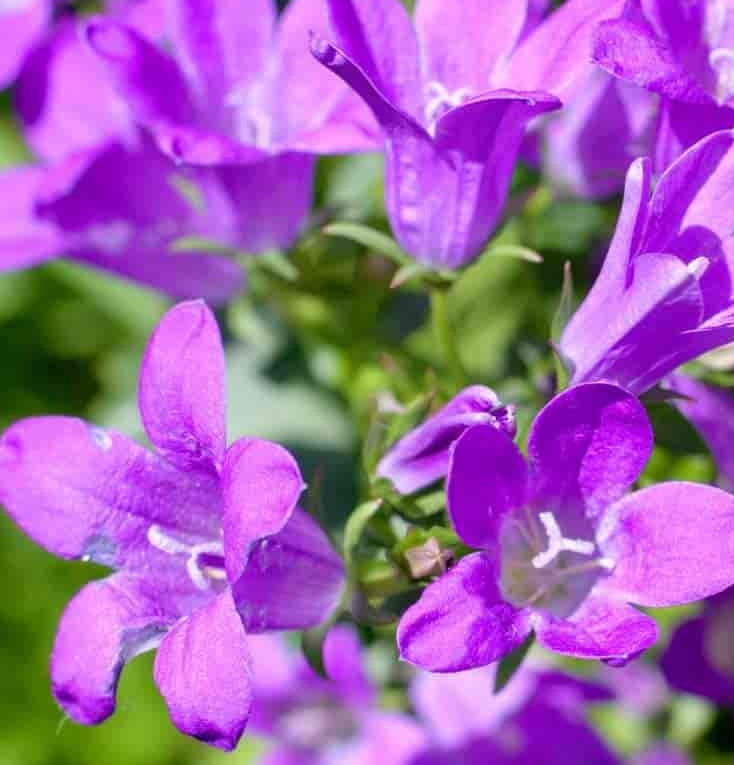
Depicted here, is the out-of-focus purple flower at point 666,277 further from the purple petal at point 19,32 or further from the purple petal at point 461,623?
the purple petal at point 19,32

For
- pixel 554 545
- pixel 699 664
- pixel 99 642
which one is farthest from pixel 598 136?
pixel 99 642

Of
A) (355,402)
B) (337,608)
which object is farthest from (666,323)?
(355,402)

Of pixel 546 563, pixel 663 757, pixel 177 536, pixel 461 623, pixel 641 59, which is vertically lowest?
pixel 663 757

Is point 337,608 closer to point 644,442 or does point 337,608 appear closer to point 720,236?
point 644,442

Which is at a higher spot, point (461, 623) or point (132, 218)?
point (461, 623)

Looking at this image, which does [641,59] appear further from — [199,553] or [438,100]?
[199,553]

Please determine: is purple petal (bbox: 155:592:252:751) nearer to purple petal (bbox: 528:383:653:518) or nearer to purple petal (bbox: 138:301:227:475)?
purple petal (bbox: 138:301:227:475)

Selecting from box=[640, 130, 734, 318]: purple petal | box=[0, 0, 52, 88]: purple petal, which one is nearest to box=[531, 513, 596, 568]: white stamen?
Result: box=[640, 130, 734, 318]: purple petal
